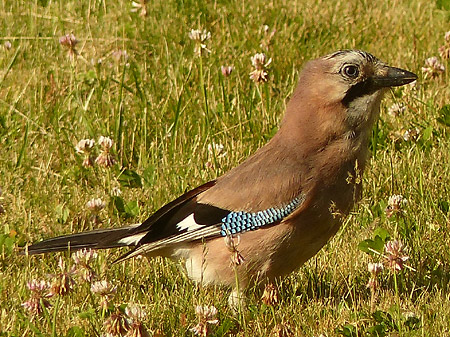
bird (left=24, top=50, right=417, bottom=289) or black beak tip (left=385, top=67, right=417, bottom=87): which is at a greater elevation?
black beak tip (left=385, top=67, right=417, bottom=87)

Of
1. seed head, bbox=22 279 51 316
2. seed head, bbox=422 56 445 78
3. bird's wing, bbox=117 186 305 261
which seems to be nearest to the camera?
seed head, bbox=22 279 51 316

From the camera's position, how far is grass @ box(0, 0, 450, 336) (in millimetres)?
4562

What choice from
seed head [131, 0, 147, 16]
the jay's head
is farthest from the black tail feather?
seed head [131, 0, 147, 16]

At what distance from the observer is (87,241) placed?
504 centimetres

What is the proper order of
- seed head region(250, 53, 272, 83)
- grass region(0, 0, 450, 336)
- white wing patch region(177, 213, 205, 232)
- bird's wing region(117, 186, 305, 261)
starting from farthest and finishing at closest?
seed head region(250, 53, 272, 83) → white wing patch region(177, 213, 205, 232) → bird's wing region(117, 186, 305, 261) → grass region(0, 0, 450, 336)

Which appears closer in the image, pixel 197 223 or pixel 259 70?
pixel 197 223

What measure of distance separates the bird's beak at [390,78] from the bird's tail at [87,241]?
4.34ft

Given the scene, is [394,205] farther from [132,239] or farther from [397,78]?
[132,239]

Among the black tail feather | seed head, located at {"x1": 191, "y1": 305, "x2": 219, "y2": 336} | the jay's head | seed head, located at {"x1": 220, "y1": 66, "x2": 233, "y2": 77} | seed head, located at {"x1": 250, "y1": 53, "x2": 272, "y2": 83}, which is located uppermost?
the jay's head

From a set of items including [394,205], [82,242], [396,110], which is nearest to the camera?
[394,205]

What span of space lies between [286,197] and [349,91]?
2.03 feet

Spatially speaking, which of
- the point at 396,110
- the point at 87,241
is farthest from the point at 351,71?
the point at 87,241

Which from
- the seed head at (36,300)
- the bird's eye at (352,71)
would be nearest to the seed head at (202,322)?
the seed head at (36,300)

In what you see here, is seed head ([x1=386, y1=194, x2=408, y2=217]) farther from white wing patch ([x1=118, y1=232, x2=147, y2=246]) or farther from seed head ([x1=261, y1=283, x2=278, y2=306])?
white wing patch ([x1=118, y1=232, x2=147, y2=246])
